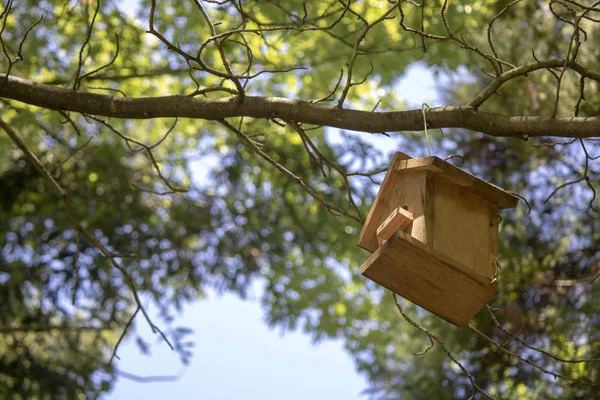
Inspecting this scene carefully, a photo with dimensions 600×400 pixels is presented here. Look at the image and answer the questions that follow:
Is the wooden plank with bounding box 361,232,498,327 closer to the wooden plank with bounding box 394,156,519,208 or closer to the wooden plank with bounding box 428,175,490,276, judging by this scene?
the wooden plank with bounding box 428,175,490,276

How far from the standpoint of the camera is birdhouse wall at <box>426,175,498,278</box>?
6.52ft

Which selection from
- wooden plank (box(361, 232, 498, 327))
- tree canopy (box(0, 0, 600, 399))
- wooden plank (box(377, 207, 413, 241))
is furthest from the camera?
tree canopy (box(0, 0, 600, 399))

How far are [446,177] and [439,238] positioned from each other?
0.18 m

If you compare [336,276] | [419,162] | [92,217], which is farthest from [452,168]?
[336,276]

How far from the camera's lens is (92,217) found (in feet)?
16.8

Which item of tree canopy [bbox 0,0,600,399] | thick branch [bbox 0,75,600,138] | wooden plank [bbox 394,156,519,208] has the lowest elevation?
wooden plank [bbox 394,156,519,208]

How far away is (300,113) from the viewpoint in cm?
224

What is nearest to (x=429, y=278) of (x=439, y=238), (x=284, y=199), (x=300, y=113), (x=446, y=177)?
(x=439, y=238)

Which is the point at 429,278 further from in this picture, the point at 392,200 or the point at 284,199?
the point at 284,199

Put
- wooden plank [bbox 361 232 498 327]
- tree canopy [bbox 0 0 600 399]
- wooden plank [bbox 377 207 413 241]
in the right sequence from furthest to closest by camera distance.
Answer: tree canopy [bbox 0 0 600 399] < wooden plank [bbox 377 207 413 241] < wooden plank [bbox 361 232 498 327]

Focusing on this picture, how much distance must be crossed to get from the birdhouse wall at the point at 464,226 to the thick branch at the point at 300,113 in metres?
0.20

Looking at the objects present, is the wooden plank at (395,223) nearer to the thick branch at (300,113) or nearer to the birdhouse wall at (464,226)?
the birdhouse wall at (464,226)

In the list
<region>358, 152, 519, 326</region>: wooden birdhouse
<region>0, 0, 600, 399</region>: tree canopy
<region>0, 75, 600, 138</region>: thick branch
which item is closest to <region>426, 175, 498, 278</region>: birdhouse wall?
<region>358, 152, 519, 326</region>: wooden birdhouse

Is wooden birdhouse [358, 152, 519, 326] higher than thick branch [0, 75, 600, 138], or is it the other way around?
thick branch [0, 75, 600, 138]
